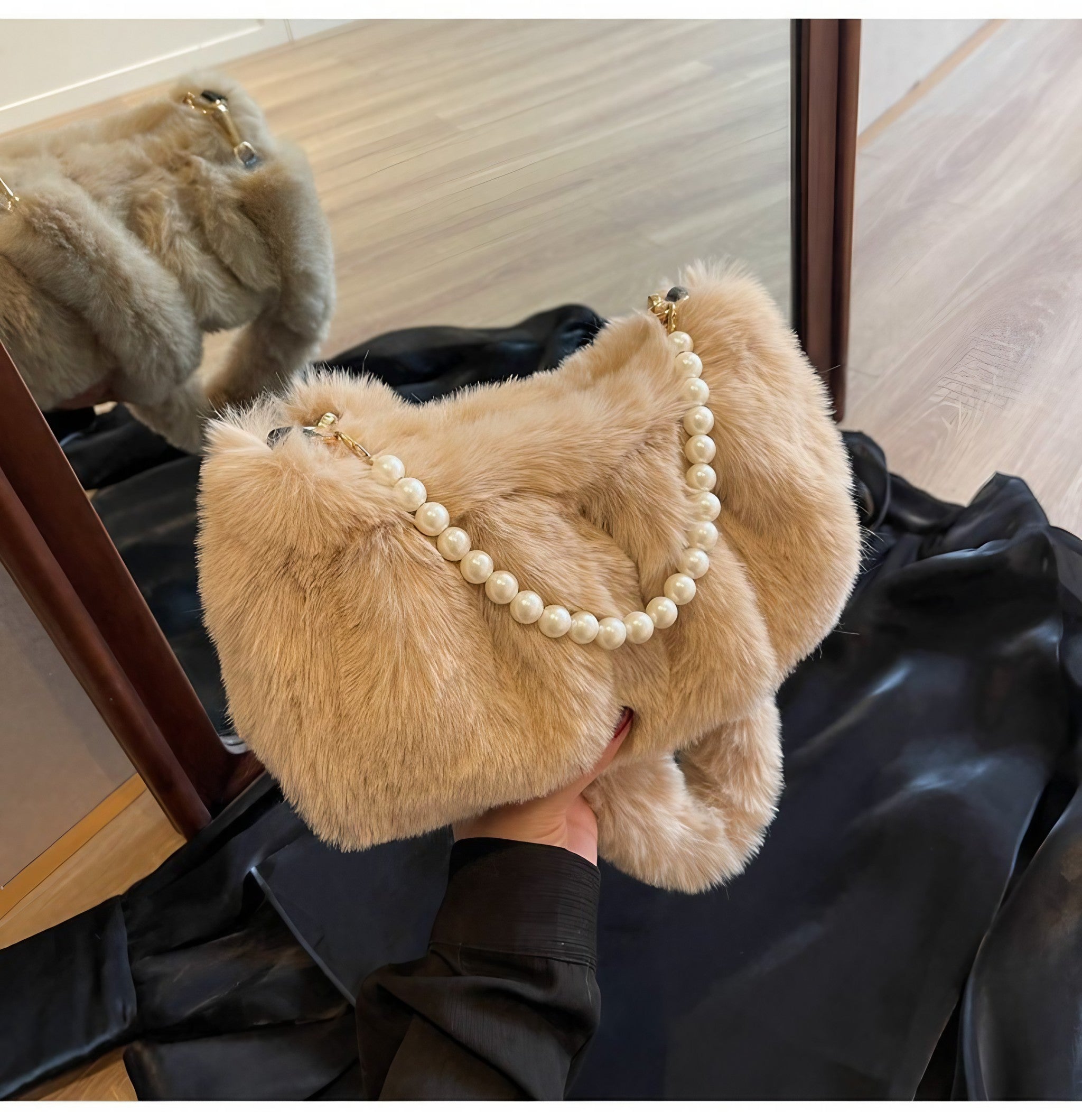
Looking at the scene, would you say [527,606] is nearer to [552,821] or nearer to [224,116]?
[552,821]

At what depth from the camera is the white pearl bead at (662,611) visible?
1.49 ft

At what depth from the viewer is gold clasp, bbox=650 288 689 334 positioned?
1.58 feet

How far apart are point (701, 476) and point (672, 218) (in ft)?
2.56

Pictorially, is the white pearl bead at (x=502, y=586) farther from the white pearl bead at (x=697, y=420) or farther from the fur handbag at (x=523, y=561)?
the white pearl bead at (x=697, y=420)

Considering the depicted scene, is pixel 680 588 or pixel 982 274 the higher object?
pixel 680 588

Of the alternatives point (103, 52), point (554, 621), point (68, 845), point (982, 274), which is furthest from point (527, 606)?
point (982, 274)

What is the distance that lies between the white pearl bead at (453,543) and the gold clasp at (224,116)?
469mm

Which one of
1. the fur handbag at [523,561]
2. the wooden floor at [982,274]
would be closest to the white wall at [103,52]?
the fur handbag at [523,561]

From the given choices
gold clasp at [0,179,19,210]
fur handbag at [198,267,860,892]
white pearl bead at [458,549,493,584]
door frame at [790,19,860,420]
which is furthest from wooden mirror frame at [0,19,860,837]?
white pearl bead at [458,549,493,584]

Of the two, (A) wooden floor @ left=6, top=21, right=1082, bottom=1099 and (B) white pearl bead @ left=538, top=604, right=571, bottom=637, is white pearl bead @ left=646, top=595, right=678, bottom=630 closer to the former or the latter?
(B) white pearl bead @ left=538, top=604, right=571, bottom=637

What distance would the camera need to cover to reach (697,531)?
1.51 feet

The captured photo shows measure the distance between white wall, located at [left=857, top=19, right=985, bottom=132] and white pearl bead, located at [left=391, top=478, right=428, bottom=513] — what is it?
3.10 ft

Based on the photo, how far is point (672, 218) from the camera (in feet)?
3.70
